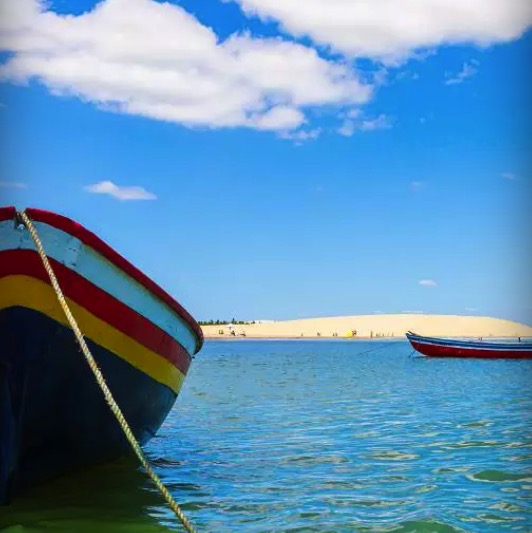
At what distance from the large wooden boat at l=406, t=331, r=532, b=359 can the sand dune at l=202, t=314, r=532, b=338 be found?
284 feet

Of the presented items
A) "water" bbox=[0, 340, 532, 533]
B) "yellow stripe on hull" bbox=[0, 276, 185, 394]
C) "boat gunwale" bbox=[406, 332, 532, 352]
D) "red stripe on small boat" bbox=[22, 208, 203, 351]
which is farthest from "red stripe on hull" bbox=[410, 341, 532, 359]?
"yellow stripe on hull" bbox=[0, 276, 185, 394]

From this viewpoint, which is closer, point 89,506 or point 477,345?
point 89,506

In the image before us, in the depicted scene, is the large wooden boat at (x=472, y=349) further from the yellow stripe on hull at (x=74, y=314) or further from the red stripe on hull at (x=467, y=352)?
the yellow stripe on hull at (x=74, y=314)

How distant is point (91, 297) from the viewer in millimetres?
6215

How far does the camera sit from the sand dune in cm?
13512

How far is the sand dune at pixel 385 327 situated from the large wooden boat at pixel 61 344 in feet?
403

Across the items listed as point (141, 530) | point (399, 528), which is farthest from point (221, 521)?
point (399, 528)

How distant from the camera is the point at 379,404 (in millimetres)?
15648

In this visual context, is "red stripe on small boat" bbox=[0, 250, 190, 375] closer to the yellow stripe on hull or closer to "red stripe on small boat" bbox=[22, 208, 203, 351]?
the yellow stripe on hull

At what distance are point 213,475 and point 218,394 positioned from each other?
11.4 m

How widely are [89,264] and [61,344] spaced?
0.71 m

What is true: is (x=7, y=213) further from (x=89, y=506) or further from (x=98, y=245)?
(x=89, y=506)

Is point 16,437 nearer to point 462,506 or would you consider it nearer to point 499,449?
point 462,506

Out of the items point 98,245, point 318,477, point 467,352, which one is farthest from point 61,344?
point 467,352
